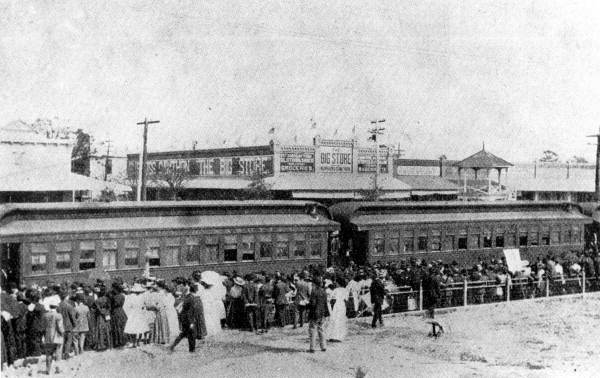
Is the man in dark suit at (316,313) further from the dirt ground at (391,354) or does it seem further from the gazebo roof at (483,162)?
the gazebo roof at (483,162)

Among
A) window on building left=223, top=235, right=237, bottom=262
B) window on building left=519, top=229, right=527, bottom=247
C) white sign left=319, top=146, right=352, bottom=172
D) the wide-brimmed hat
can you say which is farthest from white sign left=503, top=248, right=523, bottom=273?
white sign left=319, top=146, right=352, bottom=172

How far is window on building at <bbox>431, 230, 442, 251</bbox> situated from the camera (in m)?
22.1

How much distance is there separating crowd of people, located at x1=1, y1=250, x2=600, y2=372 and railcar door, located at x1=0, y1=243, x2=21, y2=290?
137 centimetres

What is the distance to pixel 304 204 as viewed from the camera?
19.4 m

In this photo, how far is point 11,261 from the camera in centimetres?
1449

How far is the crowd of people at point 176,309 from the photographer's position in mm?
10445

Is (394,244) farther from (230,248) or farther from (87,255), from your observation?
(87,255)

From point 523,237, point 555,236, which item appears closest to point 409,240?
point 523,237

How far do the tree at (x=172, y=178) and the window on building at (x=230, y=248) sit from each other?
2440 centimetres

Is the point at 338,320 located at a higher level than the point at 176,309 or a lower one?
lower

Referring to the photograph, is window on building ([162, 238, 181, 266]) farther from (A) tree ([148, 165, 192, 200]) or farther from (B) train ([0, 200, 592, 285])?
(A) tree ([148, 165, 192, 200])

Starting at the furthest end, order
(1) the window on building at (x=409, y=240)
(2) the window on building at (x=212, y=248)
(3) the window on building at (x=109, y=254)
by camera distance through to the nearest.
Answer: (1) the window on building at (x=409, y=240) → (2) the window on building at (x=212, y=248) → (3) the window on building at (x=109, y=254)

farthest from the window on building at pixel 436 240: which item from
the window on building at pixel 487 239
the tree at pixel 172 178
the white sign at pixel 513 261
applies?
the tree at pixel 172 178

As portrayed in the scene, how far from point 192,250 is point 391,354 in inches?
272
